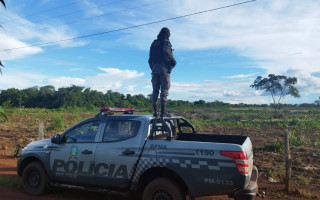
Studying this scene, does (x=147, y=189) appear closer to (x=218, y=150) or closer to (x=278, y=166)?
(x=218, y=150)

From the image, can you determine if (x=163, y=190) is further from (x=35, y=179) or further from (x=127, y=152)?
(x=35, y=179)

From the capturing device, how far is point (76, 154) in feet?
16.1

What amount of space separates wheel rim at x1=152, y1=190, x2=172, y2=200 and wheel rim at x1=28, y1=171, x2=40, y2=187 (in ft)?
8.78

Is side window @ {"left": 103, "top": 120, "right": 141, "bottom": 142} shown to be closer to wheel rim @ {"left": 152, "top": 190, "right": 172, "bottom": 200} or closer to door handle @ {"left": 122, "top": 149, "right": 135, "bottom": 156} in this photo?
door handle @ {"left": 122, "top": 149, "right": 135, "bottom": 156}

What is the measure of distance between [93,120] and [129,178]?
136 cm

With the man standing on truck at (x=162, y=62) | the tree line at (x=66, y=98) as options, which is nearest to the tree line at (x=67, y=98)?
the tree line at (x=66, y=98)

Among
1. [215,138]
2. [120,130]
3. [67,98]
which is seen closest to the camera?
[120,130]

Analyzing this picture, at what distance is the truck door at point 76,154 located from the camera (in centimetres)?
477

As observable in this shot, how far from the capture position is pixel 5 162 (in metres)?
8.65

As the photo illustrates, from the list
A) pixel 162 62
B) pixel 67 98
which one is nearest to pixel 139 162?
pixel 162 62

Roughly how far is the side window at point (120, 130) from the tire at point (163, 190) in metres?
0.92

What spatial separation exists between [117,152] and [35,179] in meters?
2.14

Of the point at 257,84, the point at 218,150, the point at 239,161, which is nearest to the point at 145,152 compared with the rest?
the point at 218,150

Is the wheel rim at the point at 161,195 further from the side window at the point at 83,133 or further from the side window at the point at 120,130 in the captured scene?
the side window at the point at 83,133
